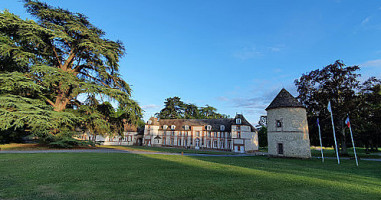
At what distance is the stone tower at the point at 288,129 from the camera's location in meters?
22.8

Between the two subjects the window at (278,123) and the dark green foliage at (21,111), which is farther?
the window at (278,123)

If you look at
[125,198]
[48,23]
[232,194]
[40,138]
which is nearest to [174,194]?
[125,198]

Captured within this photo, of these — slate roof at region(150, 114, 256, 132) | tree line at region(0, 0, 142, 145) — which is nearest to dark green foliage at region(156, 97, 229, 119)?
slate roof at region(150, 114, 256, 132)

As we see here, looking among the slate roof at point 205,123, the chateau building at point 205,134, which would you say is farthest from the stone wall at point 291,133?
the slate roof at point 205,123

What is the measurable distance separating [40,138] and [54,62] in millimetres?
10239

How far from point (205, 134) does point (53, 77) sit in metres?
33.2

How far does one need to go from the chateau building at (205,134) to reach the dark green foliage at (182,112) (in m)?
14.6

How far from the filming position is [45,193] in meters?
5.09

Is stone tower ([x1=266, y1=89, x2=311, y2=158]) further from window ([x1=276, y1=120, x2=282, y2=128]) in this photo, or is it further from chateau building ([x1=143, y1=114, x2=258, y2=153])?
chateau building ([x1=143, y1=114, x2=258, y2=153])

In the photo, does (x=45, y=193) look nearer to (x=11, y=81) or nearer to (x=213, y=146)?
(x=11, y=81)

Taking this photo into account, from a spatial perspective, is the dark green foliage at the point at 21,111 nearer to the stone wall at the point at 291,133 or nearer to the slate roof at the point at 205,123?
the stone wall at the point at 291,133

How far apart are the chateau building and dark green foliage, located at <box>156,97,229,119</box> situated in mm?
14635

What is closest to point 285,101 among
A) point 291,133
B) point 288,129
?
point 288,129

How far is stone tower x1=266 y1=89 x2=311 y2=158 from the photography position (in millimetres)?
22828
